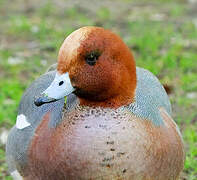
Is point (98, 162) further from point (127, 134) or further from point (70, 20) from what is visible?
point (70, 20)

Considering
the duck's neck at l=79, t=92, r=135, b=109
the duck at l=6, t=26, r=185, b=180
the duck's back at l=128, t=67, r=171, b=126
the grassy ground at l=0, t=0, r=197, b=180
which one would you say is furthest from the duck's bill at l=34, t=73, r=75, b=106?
the grassy ground at l=0, t=0, r=197, b=180

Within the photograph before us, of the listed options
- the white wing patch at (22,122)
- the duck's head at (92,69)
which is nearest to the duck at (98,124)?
the duck's head at (92,69)

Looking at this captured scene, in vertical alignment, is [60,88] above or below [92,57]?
Result: below

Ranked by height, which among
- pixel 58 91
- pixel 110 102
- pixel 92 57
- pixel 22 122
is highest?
pixel 92 57

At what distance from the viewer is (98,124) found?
7.48ft

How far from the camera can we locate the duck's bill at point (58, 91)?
222 cm

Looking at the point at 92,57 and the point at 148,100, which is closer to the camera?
the point at 92,57

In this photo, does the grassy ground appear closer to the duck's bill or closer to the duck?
the duck

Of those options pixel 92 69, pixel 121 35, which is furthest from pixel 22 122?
Result: pixel 121 35

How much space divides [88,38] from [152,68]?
246cm

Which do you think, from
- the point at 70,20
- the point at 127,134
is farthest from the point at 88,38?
the point at 70,20

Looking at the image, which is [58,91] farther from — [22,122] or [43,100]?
[22,122]

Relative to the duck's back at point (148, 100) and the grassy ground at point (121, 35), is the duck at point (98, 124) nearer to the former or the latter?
the duck's back at point (148, 100)

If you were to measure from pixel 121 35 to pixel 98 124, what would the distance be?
3182 millimetres
